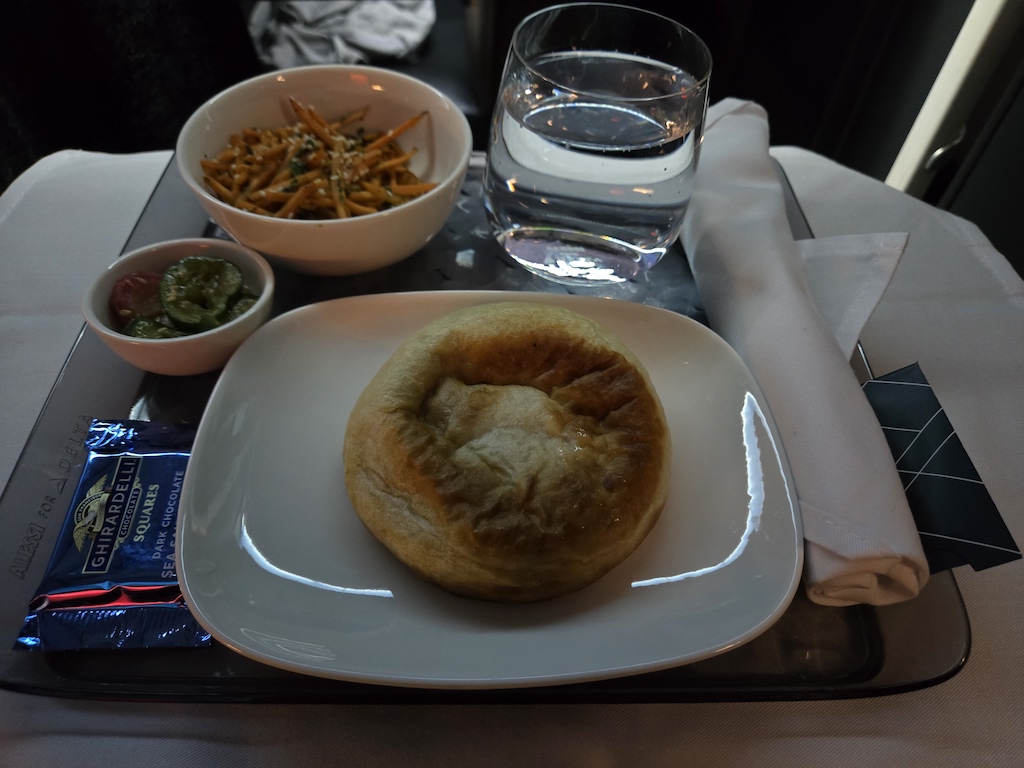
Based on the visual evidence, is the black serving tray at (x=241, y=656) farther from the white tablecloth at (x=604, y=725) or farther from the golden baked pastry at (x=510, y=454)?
the golden baked pastry at (x=510, y=454)

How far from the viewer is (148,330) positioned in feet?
3.51

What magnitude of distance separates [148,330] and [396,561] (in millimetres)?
549

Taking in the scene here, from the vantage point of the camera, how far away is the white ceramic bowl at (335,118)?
115 cm

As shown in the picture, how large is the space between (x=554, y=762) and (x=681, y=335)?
0.67 meters

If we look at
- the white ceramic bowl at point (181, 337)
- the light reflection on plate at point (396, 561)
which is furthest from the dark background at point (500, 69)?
the light reflection on plate at point (396, 561)

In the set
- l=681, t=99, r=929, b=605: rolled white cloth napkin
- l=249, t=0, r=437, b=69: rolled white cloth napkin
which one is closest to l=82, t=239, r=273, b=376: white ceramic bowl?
l=681, t=99, r=929, b=605: rolled white cloth napkin

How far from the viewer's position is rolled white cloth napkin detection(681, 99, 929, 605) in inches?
35.4

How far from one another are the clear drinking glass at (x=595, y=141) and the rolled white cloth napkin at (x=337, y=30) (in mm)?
1670

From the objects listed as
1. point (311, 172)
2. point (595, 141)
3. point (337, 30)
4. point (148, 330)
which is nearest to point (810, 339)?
point (595, 141)

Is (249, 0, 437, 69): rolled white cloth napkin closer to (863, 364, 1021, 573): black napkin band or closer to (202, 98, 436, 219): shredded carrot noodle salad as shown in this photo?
(202, 98, 436, 219): shredded carrot noodle salad

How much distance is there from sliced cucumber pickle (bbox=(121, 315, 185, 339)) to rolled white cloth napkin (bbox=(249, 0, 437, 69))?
196 centimetres

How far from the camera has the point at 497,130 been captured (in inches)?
49.5

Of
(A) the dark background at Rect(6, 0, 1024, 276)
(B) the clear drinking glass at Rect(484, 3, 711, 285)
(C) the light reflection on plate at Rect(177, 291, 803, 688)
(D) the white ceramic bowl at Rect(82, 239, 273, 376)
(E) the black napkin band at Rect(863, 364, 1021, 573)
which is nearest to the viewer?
(C) the light reflection on plate at Rect(177, 291, 803, 688)

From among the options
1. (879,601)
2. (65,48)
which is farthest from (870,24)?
(65,48)
